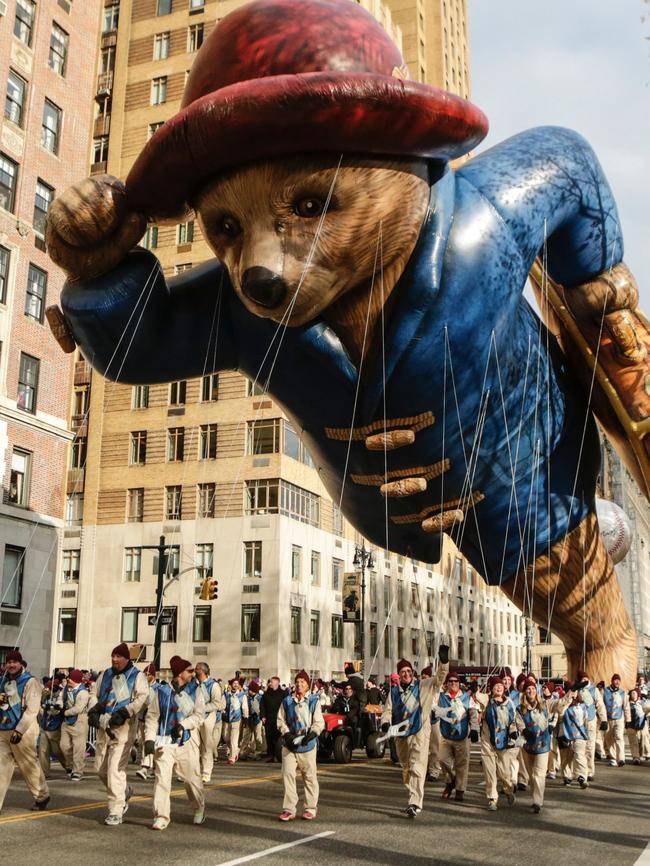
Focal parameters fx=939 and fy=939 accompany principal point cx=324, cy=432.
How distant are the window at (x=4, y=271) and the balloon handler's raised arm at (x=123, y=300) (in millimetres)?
16886

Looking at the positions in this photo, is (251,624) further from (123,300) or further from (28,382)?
(123,300)

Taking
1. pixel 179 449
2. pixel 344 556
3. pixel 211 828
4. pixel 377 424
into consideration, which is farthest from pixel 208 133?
pixel 344 556

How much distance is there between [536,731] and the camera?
11.1 metres

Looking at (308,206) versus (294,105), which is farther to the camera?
(308,206)

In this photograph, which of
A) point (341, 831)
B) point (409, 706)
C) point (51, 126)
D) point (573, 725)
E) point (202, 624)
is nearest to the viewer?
point (341, 831)

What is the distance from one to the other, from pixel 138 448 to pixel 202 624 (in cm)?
782

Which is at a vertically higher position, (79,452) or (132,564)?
(79,452)

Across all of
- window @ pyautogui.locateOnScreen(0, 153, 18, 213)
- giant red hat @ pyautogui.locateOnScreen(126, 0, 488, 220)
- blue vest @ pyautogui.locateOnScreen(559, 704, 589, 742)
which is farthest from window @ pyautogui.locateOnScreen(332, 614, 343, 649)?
giant red hat @ pyautogui.locateOnScreen(126, 0, 488, 220)

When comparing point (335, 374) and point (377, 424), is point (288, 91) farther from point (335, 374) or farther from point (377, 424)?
point (377, 424)

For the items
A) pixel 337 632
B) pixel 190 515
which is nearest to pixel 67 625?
pixel 190 515

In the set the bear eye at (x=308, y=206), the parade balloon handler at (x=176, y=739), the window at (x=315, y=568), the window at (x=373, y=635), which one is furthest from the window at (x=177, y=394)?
the bear eye at (x=308, y=206)

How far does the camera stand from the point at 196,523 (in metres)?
35.9

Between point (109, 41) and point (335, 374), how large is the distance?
41847 mm

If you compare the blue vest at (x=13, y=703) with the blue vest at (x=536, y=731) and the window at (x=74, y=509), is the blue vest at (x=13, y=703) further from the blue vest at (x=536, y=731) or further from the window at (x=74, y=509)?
the window at (x=74, y=509)
